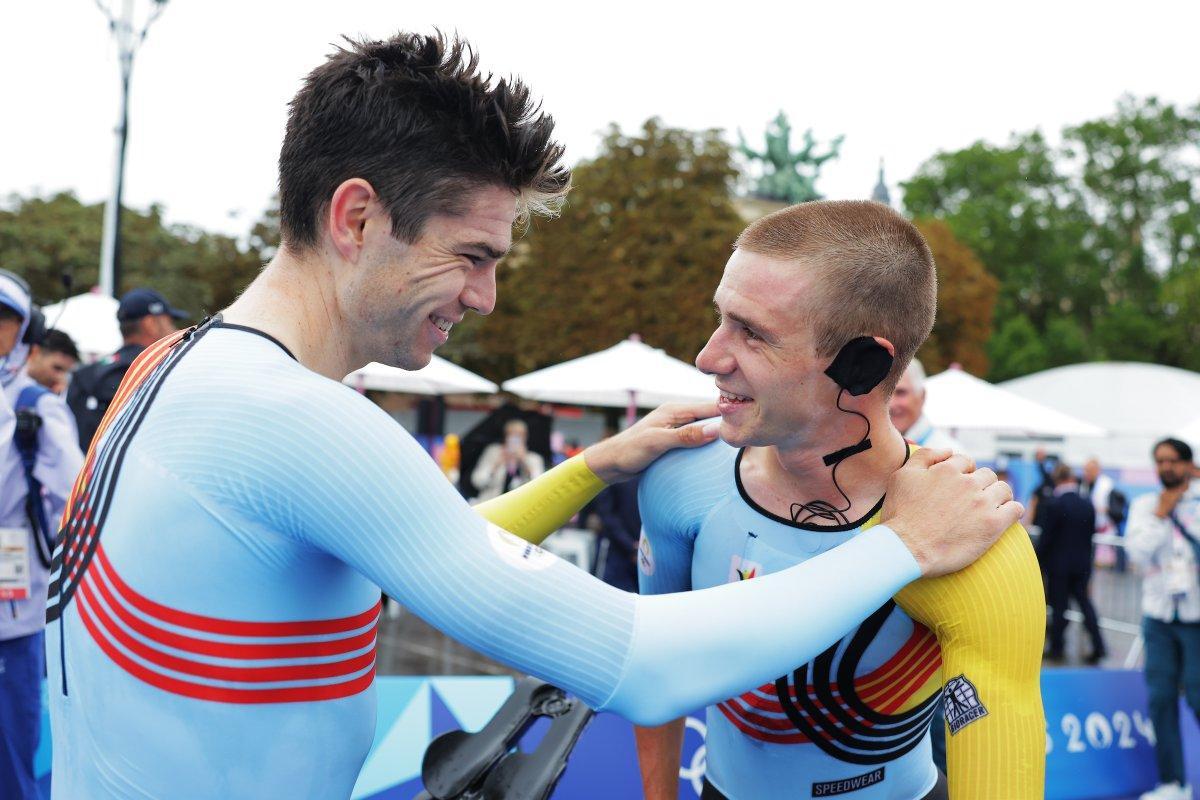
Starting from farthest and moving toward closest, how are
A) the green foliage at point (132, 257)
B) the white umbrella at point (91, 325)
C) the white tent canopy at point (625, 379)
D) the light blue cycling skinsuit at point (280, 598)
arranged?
the green foliage at point (132, 257), the white tent canopy at point (625, 379), the white umbrella at point (91, 325), the light blue cycling skinsuit at point (280, 598)

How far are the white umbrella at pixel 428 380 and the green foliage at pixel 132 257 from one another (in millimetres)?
19606

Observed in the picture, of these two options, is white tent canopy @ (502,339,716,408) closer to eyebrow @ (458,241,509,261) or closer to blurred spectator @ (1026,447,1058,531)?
blurred spectator @ (1026,447,1058,531)

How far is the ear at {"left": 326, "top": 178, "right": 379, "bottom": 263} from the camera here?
1505 millimetres

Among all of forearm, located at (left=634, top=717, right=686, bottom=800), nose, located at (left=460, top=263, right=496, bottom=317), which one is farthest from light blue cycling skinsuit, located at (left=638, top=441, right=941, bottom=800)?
nose, located at (left=460, top=263, right=496, bottom=317)

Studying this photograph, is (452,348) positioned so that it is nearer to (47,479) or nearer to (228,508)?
(47,479)

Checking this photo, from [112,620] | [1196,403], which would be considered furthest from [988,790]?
[1196,403]

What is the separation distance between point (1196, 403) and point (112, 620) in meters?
33.9

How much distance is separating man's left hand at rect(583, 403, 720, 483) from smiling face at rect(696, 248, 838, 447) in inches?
10.0

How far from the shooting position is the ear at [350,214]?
1505 mm

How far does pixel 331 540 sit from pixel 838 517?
1.23m

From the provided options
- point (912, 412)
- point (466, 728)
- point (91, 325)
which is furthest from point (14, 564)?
point (91, 325)

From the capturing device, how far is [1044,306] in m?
50.8

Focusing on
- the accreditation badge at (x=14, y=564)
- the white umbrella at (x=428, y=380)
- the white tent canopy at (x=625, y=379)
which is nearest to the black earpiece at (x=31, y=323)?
the accreditation badge at (x=14, y=564)

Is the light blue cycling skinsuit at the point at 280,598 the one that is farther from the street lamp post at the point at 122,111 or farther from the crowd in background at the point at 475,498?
the street lamp post at the point at 122,111
